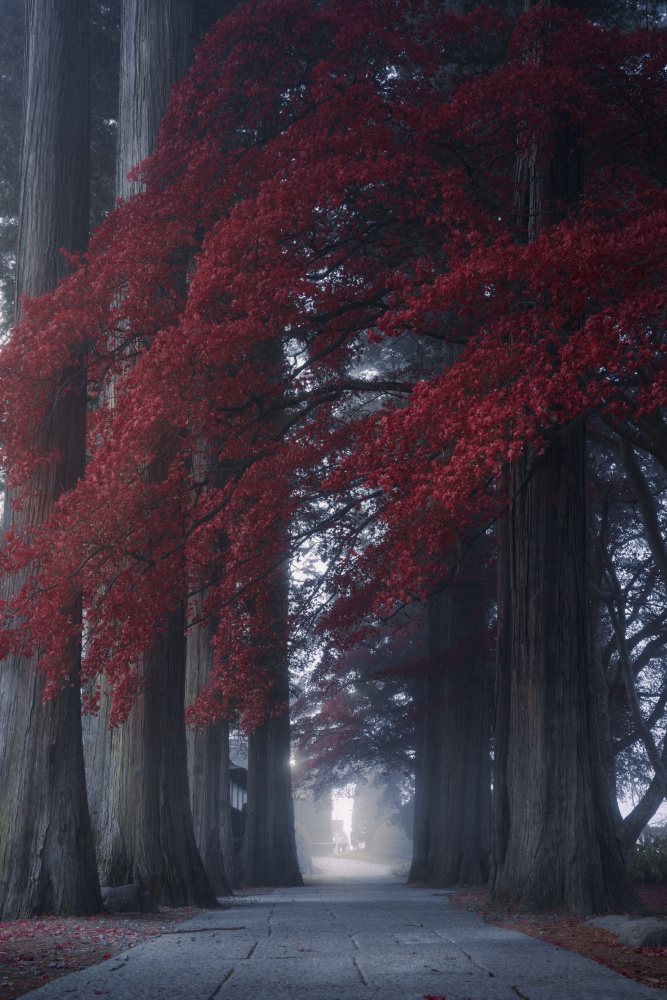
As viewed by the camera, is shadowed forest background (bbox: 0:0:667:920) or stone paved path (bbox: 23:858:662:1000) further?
shadowed forest background (bbox: 0:0:667:920)

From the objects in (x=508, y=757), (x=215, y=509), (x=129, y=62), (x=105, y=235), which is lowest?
(x=508, y=757)

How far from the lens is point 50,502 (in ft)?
28.9

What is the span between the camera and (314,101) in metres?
9.10

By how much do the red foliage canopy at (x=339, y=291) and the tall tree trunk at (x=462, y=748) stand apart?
314 inches

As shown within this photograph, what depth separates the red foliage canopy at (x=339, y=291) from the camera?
6.59 meters

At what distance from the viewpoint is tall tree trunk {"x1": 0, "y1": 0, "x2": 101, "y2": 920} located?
795 cm

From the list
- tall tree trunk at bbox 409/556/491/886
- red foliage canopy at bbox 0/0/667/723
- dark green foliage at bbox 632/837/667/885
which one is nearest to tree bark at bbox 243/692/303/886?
tall tree trunk at bbox 409/556/491/886

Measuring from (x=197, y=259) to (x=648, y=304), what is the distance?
4173 millimetres

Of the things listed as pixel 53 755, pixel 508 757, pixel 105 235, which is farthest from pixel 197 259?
pixel 508 757

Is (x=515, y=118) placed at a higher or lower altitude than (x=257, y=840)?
higher

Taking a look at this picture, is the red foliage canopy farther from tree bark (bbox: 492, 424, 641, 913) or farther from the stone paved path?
the stone paved path

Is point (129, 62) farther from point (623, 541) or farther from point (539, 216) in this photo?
point (623, 541)

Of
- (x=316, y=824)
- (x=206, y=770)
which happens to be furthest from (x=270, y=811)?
(x=316, y=824)

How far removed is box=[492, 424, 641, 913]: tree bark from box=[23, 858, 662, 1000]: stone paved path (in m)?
1.89
